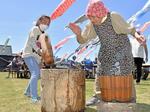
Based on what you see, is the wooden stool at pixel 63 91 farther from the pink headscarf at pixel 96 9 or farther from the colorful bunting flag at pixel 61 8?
the colorful bunting flag at pixel 61 8

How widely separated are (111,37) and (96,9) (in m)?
0.54

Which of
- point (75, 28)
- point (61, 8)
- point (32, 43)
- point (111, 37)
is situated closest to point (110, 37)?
point (111, 37)

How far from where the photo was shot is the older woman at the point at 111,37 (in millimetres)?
5008

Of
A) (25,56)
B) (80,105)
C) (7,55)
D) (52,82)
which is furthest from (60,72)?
(7,55)

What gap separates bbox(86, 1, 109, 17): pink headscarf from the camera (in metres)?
→ 4.86

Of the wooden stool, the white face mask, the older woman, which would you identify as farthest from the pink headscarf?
the white face mask

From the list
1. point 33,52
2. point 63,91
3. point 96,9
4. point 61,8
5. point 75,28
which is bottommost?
point 63,91

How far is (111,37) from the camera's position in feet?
17.0

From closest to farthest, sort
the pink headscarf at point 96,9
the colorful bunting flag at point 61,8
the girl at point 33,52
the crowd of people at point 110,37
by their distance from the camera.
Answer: the pink headscarf at point 96,9, the crowd of people at point 110,37, the girl at point 33,52, the colorful bunting flag at point 61,8

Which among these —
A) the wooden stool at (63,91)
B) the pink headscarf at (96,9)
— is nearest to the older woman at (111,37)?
the pink headscarf at (96,9)

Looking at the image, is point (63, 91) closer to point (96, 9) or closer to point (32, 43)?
point (96, 9)

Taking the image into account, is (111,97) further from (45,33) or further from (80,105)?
(45,33)

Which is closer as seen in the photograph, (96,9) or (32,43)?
(96,9)

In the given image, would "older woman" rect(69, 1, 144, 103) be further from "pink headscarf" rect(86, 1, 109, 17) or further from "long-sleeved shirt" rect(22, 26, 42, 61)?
"long-sleeved shirt" rect(22, 26, 42, 61)
